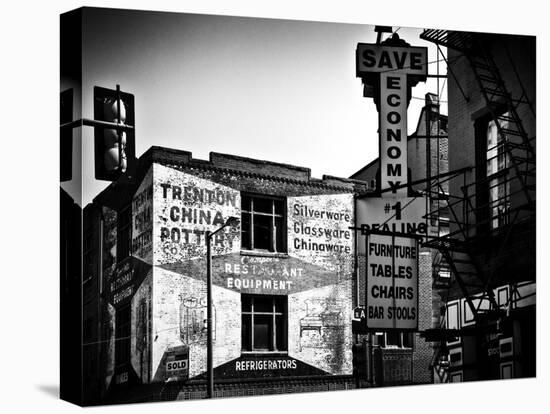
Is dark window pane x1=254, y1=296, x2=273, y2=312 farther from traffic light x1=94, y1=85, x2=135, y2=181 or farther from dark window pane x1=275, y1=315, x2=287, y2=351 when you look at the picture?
traffic light x1=94, y1=85, x2=135, y2=181

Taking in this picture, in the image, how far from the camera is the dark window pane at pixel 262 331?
2012 cm

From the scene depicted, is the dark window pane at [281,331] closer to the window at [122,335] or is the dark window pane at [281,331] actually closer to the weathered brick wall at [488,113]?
the window at [122,335]

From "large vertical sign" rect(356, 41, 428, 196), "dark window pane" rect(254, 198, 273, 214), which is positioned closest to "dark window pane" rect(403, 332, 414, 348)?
"large vertical sign" rect(356, 41, 428, 196)

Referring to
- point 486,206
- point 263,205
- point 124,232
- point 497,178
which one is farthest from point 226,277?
point 497,178

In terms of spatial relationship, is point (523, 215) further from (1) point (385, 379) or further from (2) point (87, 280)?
(2) point (87, 280)

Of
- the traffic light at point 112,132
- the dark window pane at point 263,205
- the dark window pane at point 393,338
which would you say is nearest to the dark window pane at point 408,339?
the dark window pane at point 393,338

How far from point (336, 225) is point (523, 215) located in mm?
3759

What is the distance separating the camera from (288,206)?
20.8m

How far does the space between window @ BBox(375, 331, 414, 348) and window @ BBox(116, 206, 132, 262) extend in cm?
504

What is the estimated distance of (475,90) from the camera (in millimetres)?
22141

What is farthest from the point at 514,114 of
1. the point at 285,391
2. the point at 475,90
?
the point at 285,391

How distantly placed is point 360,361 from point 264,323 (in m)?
2.04

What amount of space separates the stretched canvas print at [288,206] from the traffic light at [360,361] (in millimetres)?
45

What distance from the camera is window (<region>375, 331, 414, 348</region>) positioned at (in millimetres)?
21080
